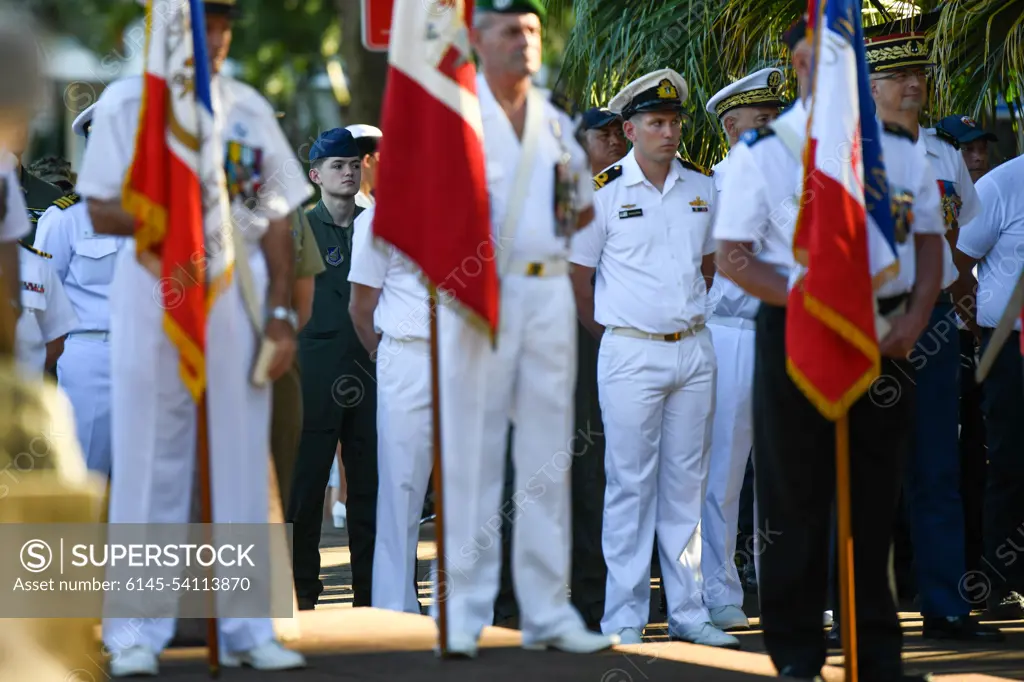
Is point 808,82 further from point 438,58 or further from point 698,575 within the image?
point 698,575

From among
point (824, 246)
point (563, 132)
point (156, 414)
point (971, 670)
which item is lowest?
point (971, 670)

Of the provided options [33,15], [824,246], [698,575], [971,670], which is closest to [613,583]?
[698,575]

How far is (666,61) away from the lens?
376 inches

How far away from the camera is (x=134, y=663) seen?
15.9 ft

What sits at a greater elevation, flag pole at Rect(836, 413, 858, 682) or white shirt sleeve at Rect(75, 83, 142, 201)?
white shirt sleeve at Rect(75, 83, 142, 201)

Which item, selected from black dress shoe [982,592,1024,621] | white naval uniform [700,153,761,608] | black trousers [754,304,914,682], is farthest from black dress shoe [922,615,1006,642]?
black trousers [754,304,914,682]

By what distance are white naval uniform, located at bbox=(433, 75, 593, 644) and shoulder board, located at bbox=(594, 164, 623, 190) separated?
6.58ft

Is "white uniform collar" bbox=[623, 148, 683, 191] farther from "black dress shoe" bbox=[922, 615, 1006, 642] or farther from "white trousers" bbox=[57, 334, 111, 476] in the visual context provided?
"white trousers" bbox=[57, 334, 111, 476]

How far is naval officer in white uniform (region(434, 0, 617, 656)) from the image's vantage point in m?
5.10

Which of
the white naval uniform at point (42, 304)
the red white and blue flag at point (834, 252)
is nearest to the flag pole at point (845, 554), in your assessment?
the red white and blue flag at point (834, 252)

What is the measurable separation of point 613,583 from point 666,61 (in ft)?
12.1

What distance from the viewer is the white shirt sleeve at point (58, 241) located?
7328 mm

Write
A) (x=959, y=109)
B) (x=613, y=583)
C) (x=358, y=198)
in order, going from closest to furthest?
(x=613, y=583), (x=358, y=198), (x=959, y=109)

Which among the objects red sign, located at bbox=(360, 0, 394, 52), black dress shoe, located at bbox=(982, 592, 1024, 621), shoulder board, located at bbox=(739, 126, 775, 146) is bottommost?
black dress shoe, located at bbox=(982, 592, 1024, 621)
